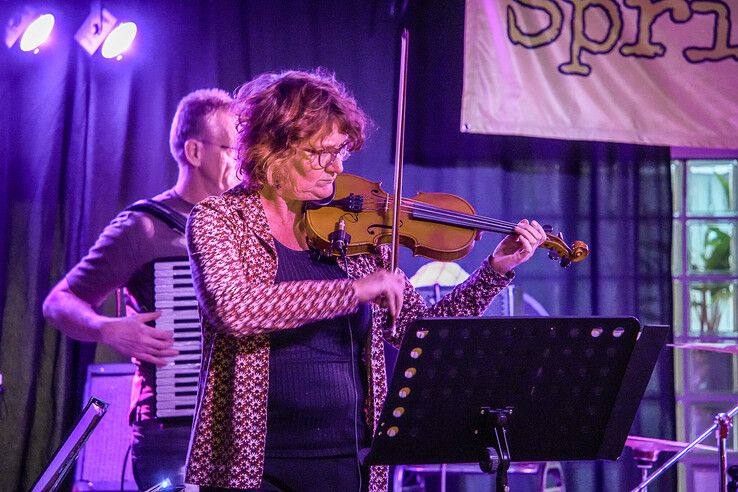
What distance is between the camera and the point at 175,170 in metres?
4.06

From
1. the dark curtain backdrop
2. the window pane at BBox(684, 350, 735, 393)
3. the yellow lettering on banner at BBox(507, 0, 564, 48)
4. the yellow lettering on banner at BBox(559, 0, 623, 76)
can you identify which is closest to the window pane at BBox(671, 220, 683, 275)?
the dark curtain backdrop

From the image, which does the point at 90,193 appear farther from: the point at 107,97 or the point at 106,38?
the point at 106,38

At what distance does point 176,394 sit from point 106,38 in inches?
70.5

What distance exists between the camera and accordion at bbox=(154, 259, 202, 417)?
2959 mm

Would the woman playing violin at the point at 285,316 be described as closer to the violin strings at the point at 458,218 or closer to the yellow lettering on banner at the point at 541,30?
the violin strings at the point at 458,218

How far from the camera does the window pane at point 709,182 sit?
4.55m

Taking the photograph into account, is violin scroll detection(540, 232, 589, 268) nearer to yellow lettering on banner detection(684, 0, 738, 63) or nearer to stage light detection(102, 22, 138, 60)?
yellow lettering on banner detection(684, 0, 738, 63)

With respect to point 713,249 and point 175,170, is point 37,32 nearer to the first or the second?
point 175,170

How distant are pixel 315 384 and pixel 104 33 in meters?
2.58

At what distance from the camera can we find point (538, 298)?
14.0 ft

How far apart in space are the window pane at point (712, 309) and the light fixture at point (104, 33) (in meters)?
2.93

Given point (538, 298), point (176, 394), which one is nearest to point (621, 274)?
point (538, 298)

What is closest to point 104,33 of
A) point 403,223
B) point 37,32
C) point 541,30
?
point 37,32

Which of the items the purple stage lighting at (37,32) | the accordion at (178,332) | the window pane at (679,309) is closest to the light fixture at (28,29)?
the purple stage lighting at (37,32)
